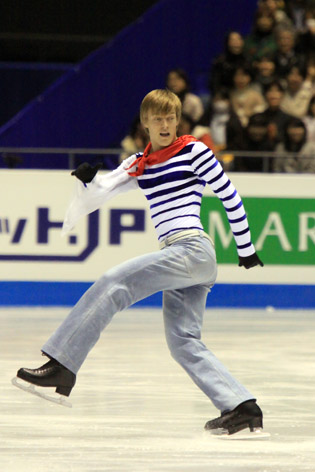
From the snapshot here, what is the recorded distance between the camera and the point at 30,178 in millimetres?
10250

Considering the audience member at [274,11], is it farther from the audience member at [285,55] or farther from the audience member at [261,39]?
the audience member at [285,55]

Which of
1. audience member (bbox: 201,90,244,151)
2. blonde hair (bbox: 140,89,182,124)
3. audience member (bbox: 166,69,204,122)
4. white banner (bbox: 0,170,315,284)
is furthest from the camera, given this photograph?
audience member (bbox: 166,69,204,122)

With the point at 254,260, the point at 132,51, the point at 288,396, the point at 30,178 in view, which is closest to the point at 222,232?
the point at 30,178

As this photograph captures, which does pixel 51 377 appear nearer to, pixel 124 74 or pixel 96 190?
pixel 96 190

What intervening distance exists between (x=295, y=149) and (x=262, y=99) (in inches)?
47.6

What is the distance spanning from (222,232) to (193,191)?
5.66 metres

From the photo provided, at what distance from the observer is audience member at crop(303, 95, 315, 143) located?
1123 centimetres

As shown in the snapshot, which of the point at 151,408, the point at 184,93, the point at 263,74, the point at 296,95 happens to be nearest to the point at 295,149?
the point at 296,95

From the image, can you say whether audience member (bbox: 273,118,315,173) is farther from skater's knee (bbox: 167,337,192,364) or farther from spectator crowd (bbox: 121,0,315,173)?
skater's knee (bbox: 167,337,192,364)

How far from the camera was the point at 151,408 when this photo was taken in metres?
5.42

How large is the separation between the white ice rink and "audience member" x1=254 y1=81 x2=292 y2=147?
278 cm

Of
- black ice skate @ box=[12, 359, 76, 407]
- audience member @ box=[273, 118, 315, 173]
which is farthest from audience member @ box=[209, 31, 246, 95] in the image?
black ice skate @ box=[12, 359, 76, 407]

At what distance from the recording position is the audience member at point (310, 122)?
1123cm

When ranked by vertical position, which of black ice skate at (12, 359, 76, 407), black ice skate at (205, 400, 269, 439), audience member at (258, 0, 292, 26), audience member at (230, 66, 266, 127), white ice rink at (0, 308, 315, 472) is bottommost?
white ice rink at (0, 308, 315, 472)
